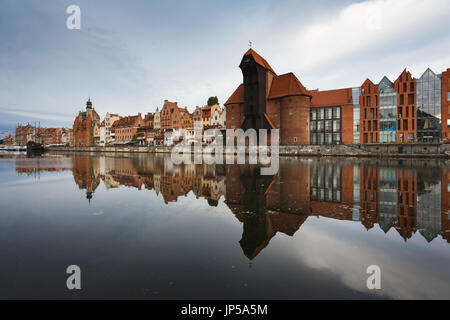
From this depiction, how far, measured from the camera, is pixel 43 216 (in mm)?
7082

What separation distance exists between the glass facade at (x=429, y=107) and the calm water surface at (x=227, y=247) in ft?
166

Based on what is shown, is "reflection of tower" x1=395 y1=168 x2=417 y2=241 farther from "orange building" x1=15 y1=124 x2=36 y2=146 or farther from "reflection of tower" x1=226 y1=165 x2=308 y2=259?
"orange building" x1=15 y1=124 x2=36 y2=146

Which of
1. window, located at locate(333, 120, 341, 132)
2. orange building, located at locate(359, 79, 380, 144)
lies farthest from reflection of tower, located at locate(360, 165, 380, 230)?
orange building, located at locate(359, 79, 380, 144)

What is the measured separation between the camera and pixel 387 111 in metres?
48.5

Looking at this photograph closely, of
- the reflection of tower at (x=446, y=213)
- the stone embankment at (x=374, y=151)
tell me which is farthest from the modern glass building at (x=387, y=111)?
the reflection of tower at (x=446, y=213)

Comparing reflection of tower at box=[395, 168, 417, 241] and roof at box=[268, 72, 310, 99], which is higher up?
roof at box=[268, 72, 310, 99]

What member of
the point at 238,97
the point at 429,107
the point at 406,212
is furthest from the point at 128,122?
the point at 406,212

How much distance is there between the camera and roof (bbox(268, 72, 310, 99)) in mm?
47241

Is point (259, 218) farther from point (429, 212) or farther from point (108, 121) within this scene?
point (108, 121)

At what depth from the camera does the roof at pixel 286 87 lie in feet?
155

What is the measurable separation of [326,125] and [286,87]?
13538 millimetres

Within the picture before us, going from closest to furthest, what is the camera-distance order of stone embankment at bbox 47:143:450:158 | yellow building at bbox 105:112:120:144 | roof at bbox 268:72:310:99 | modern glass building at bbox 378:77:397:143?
stone embankment at bbox 47:143:450:158, roof at bbox 268:72:310:99, modern glass building at bbox 378:77:397:143, yellow building at bbox 105:112:120:144

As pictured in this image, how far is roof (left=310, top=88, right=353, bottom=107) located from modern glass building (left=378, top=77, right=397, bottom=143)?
664cm
